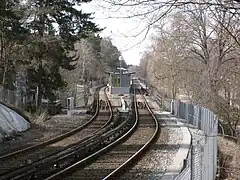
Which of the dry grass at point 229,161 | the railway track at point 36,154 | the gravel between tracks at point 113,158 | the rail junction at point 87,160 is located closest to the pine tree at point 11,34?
the railway track at point 36,154

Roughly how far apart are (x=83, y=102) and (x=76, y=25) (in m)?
17.5

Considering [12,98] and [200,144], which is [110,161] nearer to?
[200,144]

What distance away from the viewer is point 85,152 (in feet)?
54.0

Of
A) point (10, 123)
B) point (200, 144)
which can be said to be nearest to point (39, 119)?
point (10, 123)

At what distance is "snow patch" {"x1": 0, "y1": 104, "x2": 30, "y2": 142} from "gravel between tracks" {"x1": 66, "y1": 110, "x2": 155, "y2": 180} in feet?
18.9

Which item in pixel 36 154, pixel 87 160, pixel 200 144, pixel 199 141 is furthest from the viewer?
pixel 36 154

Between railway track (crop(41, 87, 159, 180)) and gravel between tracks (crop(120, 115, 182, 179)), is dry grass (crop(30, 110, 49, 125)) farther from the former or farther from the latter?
gravel between tracks (crop(120, 115, 182, 179))

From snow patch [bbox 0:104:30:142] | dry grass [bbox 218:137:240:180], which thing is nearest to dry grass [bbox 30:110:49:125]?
snow patch [bbox 0:104:30:142]

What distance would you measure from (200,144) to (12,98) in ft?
79.9

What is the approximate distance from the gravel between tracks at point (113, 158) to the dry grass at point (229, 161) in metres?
3.49

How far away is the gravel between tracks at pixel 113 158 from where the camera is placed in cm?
1286

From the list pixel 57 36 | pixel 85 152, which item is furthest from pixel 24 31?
pixel 85 152

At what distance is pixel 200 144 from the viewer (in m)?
10.7

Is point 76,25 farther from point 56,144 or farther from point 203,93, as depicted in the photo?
point 56,144
